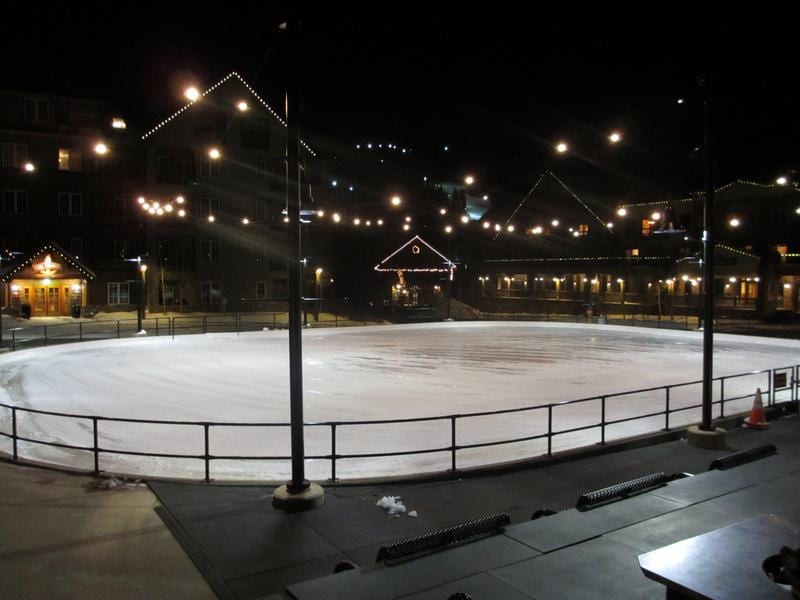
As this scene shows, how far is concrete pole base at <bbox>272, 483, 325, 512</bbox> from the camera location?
6.86m

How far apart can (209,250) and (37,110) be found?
13.1 metres

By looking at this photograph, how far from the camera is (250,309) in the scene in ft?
140

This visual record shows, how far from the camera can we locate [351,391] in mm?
15578

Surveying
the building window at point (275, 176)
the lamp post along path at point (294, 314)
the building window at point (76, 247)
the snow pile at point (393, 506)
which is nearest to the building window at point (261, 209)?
the building window at point (275, 176)

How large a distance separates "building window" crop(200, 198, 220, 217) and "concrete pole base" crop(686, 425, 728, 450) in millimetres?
36566

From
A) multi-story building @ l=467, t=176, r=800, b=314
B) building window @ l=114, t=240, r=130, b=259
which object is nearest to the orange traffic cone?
multi-story building @ l=467, t=176, r=800, b=314

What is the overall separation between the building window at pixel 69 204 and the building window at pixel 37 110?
4.63 m

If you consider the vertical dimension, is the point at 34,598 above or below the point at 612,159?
below

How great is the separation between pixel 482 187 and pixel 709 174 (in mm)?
65379

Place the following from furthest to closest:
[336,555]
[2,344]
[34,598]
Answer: [2,344] < [336,555] < [34,598]

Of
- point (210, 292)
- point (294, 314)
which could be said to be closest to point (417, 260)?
point (210, 292)

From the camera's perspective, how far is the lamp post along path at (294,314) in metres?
6.91

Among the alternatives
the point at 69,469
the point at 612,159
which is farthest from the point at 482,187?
the point at 69,469

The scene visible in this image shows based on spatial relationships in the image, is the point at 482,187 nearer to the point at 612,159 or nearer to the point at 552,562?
the point at 612,159
